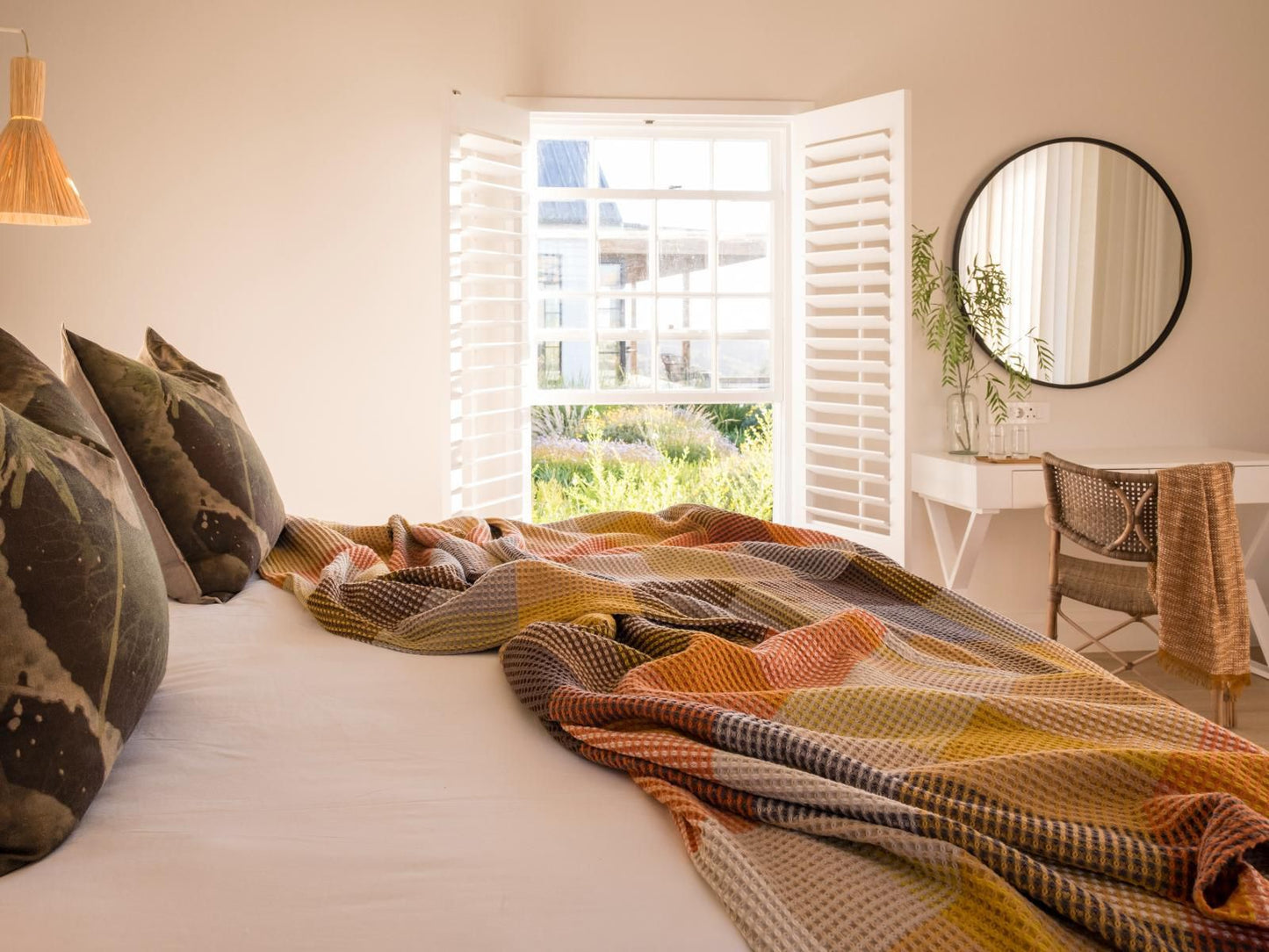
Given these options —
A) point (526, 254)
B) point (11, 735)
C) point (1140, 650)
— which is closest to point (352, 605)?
point (11, 735)

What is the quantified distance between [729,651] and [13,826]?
812 millimetres

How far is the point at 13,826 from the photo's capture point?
96cm

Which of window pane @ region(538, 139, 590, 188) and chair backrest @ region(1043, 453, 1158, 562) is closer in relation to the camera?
chair backrest @ region(1043, 453, 1158, 562)

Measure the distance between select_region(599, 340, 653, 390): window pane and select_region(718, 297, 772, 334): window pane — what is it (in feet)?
1.02

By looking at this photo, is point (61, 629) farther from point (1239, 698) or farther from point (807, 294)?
point (1239, 698)

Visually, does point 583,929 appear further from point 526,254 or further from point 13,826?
point 526,254

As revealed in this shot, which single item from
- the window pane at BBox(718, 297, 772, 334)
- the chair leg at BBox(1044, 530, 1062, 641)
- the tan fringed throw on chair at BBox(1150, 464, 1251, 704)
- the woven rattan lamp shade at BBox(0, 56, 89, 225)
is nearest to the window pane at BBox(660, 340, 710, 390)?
the window pane at BBox(718, 297, 772, 334)

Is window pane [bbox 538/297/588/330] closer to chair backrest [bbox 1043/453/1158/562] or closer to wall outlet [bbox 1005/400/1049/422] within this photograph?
wall outlet [bbox 1005/400/1049/422]

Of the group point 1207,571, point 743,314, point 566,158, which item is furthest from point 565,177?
point 1207,571

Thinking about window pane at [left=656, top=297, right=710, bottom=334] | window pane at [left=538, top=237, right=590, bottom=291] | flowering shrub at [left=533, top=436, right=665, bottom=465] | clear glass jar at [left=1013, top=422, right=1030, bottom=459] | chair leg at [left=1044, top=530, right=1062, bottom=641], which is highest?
window pane at [left=538, top=237, right=590, bottom=291]

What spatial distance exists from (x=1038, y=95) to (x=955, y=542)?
1.70 meters

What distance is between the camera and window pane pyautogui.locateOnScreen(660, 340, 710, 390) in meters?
4.37

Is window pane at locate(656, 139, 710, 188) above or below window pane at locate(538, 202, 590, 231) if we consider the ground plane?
above

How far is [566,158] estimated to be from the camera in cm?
426
